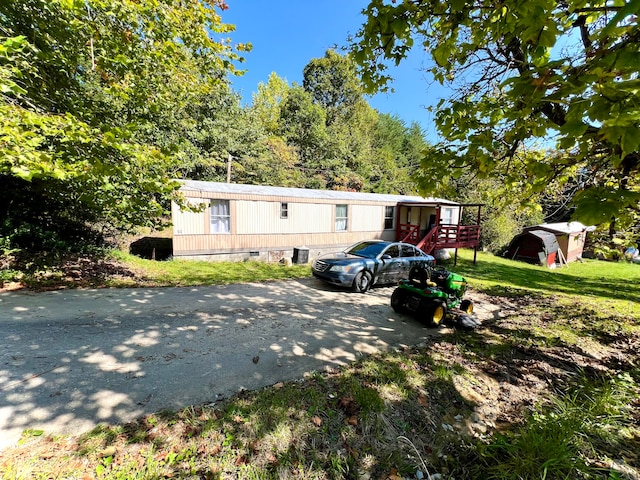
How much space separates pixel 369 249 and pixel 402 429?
6317 mm

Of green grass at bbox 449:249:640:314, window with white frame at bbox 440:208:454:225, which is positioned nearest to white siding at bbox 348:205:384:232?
green grass at bbox 449:249:640:314

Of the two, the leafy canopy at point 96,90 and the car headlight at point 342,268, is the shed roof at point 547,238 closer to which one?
the car headlight at point 342,268

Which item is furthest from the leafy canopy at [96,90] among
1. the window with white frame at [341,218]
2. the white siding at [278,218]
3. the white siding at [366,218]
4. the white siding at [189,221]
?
the white siding at [366,218]

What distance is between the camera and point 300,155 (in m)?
25.5

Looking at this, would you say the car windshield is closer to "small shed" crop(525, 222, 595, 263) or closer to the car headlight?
the car headlight

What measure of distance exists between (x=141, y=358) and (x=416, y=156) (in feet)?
113

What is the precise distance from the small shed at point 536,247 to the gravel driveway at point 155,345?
17.9m

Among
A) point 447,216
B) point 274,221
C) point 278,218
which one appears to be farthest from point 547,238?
point 274,221

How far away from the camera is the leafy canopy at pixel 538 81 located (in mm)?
1638

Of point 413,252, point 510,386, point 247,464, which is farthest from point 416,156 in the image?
point 247,464

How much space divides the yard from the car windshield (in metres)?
4.32

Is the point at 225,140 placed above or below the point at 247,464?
above

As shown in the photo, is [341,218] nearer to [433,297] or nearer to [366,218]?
[366,218]

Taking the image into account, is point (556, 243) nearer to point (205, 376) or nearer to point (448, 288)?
point (448, 288)
